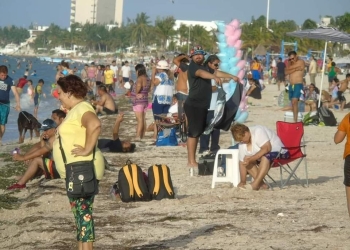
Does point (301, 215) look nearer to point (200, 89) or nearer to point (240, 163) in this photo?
point (240, 163)

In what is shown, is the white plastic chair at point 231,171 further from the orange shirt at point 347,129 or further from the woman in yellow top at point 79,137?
the woman in yellow top at point 79,137

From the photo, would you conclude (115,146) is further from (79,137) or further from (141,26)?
(141,26)

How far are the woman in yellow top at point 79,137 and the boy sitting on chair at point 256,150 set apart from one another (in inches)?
137

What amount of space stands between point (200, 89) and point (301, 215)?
323cm

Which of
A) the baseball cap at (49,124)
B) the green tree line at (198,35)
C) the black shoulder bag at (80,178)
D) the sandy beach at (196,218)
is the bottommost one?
the sandy beach at (196,218)

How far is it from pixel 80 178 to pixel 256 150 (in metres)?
3.81

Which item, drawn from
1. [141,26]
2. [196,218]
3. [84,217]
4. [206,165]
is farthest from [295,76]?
[141,26]

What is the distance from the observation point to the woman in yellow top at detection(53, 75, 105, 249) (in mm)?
5320

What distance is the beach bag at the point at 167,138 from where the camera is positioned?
13641 millimetres

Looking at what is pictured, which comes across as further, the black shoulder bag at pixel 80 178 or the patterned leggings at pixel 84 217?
the patterned leggings at pixel 84 217

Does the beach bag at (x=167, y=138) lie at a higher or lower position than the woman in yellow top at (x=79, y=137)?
lower

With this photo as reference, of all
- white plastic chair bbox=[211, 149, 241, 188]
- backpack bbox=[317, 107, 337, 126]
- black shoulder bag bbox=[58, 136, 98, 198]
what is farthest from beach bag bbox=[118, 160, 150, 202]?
backpack bbox=[317, 107, 337, 126]

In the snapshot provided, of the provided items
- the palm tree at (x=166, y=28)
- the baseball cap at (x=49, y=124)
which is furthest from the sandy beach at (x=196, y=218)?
the palm tree at (x=166, y=28)

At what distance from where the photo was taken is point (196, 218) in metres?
7.48
